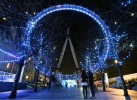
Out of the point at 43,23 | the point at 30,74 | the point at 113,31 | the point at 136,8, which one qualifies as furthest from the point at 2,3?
the point at 30,74

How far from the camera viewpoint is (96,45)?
104ft

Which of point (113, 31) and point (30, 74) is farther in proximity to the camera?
point (30, 74)

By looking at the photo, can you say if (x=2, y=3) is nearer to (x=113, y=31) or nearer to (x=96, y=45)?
(x=113, y=31)

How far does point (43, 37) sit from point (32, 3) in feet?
19.6

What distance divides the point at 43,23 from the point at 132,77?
4091 centimetres

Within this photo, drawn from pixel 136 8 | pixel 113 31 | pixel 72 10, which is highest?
pixel 72 10

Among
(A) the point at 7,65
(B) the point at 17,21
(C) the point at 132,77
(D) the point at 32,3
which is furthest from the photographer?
(C) the point at 132,77

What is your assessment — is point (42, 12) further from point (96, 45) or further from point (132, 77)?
point (132, 77)

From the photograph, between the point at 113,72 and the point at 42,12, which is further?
the point at 113,72

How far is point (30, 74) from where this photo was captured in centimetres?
6738

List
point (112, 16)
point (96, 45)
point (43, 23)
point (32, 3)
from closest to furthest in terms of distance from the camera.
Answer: point (112, 16) < point (32, 3) < point (43, 23) < point (96, 45)

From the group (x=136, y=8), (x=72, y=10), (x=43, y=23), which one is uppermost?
(x=72, y=10)

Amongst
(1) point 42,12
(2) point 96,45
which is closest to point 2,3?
(1) point 42,12

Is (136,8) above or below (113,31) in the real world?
below
